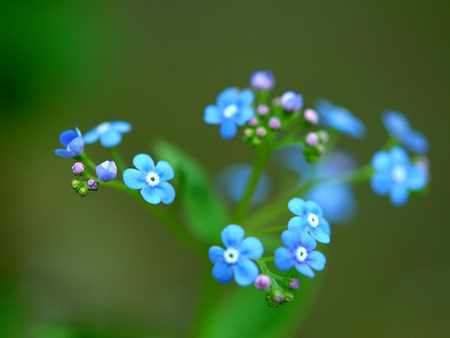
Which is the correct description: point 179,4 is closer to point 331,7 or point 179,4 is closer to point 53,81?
point 331,7

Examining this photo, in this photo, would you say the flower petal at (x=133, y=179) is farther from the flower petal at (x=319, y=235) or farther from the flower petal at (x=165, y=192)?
the flower petal at (x=319, y=235)

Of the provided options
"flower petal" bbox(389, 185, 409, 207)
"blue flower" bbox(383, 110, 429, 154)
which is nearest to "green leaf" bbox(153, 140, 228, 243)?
"flower petal" bbox(389, 185, 409, 207)

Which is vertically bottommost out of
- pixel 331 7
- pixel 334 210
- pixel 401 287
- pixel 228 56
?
pixel 334 210

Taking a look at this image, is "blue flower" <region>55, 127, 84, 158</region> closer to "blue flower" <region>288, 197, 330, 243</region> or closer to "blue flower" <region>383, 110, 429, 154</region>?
"blue flower" <region>288, 197, 330, 243</region>

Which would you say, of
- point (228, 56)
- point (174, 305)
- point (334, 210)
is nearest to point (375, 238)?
point (334, 210)

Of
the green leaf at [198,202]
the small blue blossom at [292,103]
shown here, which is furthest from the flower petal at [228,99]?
the green leaf at [198,202]
